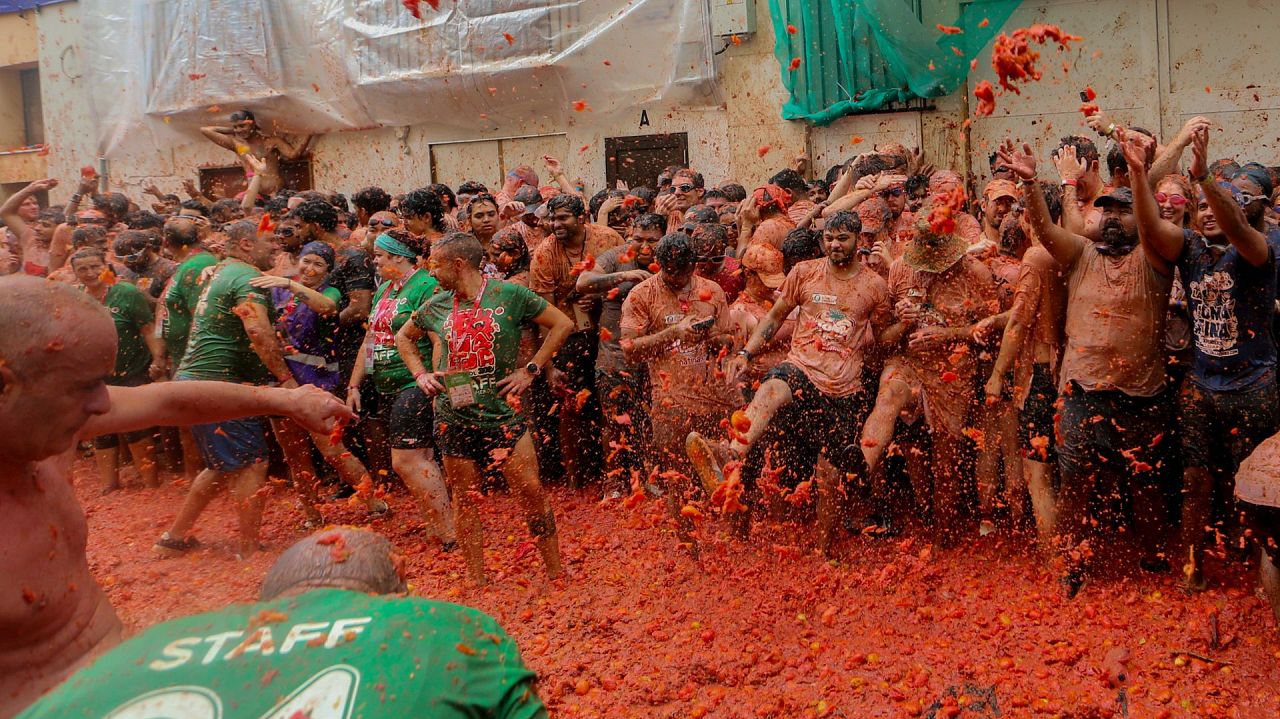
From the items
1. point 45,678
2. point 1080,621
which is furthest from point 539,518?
point 45,678

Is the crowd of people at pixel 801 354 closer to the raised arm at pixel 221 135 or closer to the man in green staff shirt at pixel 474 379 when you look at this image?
the man in green staff shirt at pixel 474 379

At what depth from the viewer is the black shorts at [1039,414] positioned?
6273 mm

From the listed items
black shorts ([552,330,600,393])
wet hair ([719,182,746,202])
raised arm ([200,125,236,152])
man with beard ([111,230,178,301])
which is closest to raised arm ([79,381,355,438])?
black shorts ([552,330,600,393])

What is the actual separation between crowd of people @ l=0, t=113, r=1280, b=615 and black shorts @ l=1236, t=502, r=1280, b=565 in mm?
14

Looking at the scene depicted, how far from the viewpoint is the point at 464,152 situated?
1600 centimetres

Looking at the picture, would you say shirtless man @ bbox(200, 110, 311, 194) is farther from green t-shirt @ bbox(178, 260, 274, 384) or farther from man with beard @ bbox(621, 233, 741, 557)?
man with beard @ bbox(621, 233, 741, 557)

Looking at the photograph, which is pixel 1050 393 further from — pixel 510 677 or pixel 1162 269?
pixel 510 677

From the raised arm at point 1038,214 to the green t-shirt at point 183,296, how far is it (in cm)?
558

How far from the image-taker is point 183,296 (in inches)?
317

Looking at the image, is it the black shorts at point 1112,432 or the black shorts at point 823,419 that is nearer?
the black shorts at point 1112,432

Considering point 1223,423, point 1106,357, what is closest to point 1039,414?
point 1106,357

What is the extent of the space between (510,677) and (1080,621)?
422 centimetres

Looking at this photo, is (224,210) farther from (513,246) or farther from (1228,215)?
(1228,215)

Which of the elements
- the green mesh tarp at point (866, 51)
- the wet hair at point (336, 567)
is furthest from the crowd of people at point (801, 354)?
the wet hair at point (336, 567)
